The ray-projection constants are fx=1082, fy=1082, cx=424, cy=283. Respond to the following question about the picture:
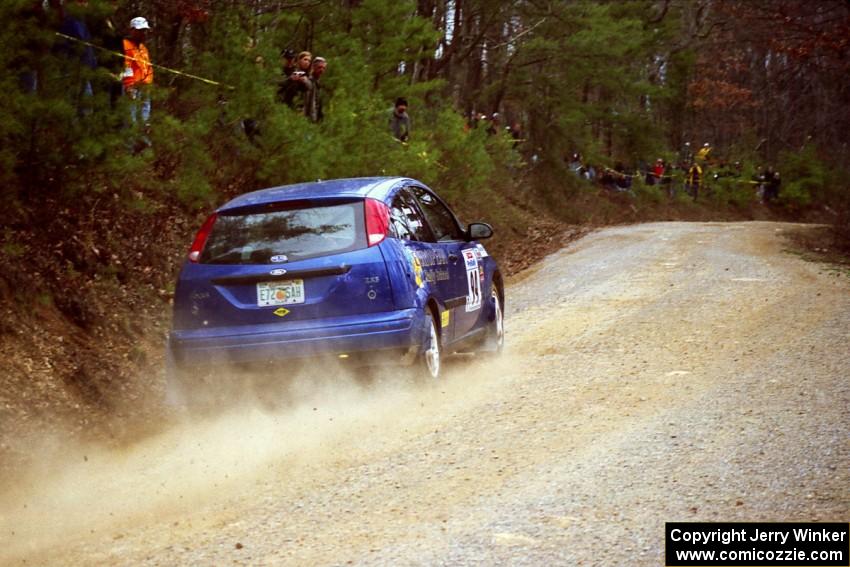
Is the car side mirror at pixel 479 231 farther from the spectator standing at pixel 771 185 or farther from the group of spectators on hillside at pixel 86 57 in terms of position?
the spectator standing at pixel 771 185

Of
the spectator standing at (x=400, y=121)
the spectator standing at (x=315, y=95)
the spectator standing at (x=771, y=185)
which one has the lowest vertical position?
the spectator standing at (x=771, y=185)

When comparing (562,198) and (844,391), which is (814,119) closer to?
(562,198)

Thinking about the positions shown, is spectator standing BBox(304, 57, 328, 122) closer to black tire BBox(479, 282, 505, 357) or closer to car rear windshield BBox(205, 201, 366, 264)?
black tire BBox(479, 282, 505, 357)

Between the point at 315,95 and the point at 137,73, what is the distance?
397cm

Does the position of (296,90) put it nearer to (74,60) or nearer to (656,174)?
(74,60)

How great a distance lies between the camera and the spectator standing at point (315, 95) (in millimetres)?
14039

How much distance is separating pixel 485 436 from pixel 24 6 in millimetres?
4564

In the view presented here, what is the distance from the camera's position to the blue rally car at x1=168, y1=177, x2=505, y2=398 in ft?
24.9

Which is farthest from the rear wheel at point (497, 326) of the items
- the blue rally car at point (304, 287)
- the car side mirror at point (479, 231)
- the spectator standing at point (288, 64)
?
the spectator standing at point (288, 64)

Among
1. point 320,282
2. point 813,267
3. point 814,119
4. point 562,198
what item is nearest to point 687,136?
point 814,119

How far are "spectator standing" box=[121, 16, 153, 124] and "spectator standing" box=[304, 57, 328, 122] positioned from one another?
2.73 meters

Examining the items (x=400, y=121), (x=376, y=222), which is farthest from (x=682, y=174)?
(x=376, y=222)

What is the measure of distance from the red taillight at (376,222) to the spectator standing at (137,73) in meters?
2.24

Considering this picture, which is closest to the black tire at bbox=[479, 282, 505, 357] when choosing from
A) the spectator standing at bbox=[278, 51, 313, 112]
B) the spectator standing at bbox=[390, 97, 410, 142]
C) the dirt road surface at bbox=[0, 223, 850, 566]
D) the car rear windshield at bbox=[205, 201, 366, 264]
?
the dirt road surface at bbox=[0, 223, 850, 566]
